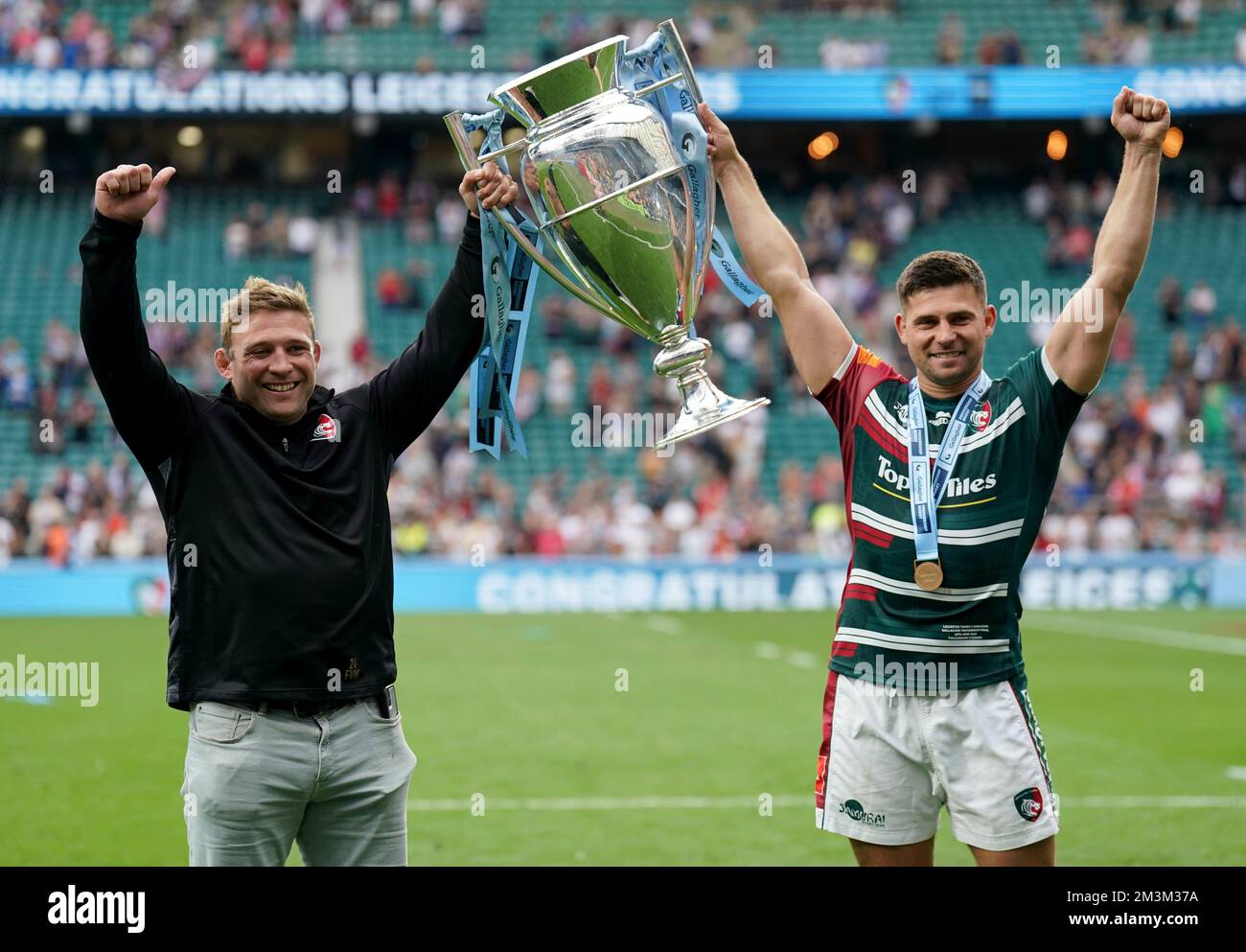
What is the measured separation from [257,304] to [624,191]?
917mm

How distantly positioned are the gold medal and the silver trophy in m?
0.57

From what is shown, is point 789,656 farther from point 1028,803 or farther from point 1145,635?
point 1028,803

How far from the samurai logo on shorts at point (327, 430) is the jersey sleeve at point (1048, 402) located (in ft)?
5.15

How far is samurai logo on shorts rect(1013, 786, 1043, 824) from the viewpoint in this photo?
10.7 feet

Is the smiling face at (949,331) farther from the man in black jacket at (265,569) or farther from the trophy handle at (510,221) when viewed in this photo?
the man in black jacket at (265,569)

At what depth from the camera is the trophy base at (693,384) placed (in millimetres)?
3021

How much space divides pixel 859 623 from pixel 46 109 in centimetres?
2420

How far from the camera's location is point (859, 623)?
3.42m

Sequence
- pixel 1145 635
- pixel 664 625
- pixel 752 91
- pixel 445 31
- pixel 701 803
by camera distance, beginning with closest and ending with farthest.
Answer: pixel 701 803
pixel 1145 635
pixel 664 625
pixel 752 91
pixel 445 31

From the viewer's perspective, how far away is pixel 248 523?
130 inches

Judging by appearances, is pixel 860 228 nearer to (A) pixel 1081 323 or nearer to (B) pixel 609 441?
(B) pixel 609 441

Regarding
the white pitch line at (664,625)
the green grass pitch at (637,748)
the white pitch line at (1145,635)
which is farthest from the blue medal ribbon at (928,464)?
the white pitch line at (664,625)

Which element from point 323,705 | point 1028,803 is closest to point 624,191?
point 323,705

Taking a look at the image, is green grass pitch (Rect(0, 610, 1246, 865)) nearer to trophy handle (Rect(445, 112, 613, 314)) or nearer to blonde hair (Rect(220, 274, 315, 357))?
blonde hair (Rect(220, 274, 315, 357))
